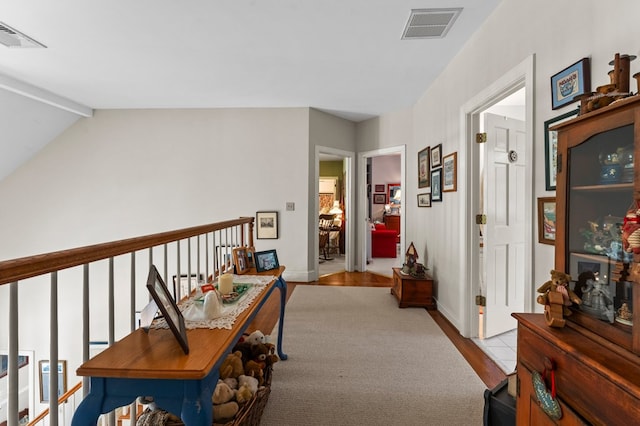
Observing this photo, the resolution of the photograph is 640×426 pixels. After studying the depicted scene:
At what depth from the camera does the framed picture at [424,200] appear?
3.71 m

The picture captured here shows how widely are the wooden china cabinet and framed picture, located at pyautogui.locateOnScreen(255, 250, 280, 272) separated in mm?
1636

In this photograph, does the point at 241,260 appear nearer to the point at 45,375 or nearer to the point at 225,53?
the point at 225,53

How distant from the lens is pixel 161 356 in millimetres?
974

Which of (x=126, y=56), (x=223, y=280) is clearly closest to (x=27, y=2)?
(x=126, y=56)

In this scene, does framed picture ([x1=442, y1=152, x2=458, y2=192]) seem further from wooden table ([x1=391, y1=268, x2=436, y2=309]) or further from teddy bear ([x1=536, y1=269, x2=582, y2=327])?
teddy bear ([x1=536, y1=269, x2=582, y2=327])

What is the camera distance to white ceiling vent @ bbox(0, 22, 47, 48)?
2.59m

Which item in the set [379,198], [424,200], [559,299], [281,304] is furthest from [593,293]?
[379,198]

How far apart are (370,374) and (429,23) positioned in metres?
2.77

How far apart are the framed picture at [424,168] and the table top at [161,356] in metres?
3.20

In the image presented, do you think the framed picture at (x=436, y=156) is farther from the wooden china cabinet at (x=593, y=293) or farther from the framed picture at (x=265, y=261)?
the wooden china cabinet at (x=593, y=293)

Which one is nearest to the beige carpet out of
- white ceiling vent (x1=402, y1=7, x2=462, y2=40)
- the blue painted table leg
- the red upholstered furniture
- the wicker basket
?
the blue painted table leg

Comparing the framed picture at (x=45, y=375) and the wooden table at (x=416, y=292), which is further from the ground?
the wooden table at (x=416, y=292)

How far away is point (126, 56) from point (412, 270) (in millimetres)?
3883

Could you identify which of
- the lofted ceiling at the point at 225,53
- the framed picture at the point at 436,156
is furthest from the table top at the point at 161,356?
the framed picture at the point at 436,156
